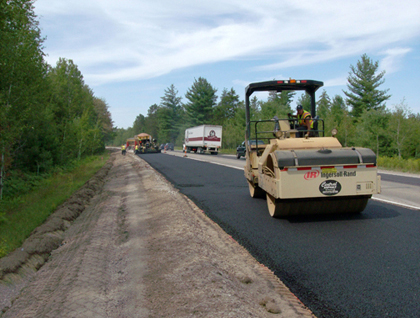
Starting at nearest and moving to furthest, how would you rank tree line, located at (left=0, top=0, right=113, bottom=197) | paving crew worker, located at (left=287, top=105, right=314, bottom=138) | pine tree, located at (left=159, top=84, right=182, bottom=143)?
paving crew worker, located at (left=287, top=105, right=314, bottom=138) < tree line, located at (left=0, top=0, right=113, bottom=197) < pine tree, located at (left=159, top=84, right=182, bottom=143)

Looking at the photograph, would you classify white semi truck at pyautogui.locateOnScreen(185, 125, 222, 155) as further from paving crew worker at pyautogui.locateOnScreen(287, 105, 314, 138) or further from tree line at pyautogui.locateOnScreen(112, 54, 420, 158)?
paving crew worker at pyautogui.locateOnScreen(287, 105, 314, 138)

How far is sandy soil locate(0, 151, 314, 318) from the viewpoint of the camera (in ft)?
10.9

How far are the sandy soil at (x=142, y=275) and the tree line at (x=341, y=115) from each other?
545cm

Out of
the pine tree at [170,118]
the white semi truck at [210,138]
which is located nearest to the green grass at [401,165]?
the white semi truck at [210,138]

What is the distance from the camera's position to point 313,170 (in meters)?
5.66

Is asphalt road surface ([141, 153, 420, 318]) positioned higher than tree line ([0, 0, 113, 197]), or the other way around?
tree line ([0, 0, 113, 197])

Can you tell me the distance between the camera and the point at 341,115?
39844 millimetres

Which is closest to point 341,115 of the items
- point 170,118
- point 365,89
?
point 365,89

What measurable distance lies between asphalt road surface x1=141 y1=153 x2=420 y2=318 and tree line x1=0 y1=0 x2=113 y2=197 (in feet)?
38.7

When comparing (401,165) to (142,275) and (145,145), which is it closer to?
(142,275)

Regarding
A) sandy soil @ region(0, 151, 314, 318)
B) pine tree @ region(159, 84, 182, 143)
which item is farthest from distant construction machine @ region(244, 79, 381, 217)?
pine tree @ region(159, 84, 182, 143)

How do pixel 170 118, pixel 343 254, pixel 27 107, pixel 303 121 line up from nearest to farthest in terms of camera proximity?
pixel 343 254
pixel 303 121
pixel 27 107
pixel 170 118

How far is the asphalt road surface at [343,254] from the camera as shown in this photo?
325 cm

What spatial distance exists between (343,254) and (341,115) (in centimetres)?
3839
